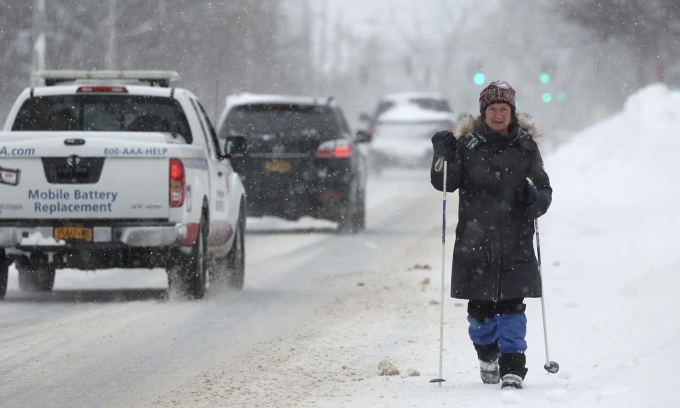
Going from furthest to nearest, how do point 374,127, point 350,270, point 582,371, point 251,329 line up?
point 374,127
point 350,270
point 251,329
point 582,371

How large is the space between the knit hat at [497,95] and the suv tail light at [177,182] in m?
4.76

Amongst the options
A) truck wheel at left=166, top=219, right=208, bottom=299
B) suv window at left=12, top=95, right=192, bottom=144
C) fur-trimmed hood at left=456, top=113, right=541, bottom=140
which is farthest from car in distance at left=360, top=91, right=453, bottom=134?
fur-trimmed hood at left=456, top=113, right=541, bottom=140

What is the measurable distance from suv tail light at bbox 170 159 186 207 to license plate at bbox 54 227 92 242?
70 cm

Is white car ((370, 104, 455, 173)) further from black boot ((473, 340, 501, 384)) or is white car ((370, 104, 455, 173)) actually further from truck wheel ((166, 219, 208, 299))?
black boot ((473, 340, 501, 384))

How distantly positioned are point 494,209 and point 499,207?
0.09ft

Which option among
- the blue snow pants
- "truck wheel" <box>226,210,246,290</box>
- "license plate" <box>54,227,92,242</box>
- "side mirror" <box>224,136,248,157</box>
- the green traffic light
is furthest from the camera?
the green traffic light

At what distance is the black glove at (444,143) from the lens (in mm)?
7496

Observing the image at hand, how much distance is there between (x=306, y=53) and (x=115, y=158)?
77.7 m

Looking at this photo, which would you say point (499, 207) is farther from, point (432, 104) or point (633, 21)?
point (633, 21)

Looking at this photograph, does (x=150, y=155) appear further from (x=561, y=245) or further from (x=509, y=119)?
(x=561, y=245)

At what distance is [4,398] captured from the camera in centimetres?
750

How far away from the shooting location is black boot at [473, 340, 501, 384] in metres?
7.72

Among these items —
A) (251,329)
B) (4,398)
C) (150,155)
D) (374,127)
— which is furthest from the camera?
(374,127)

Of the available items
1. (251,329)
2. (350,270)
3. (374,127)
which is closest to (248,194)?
(350,270)
